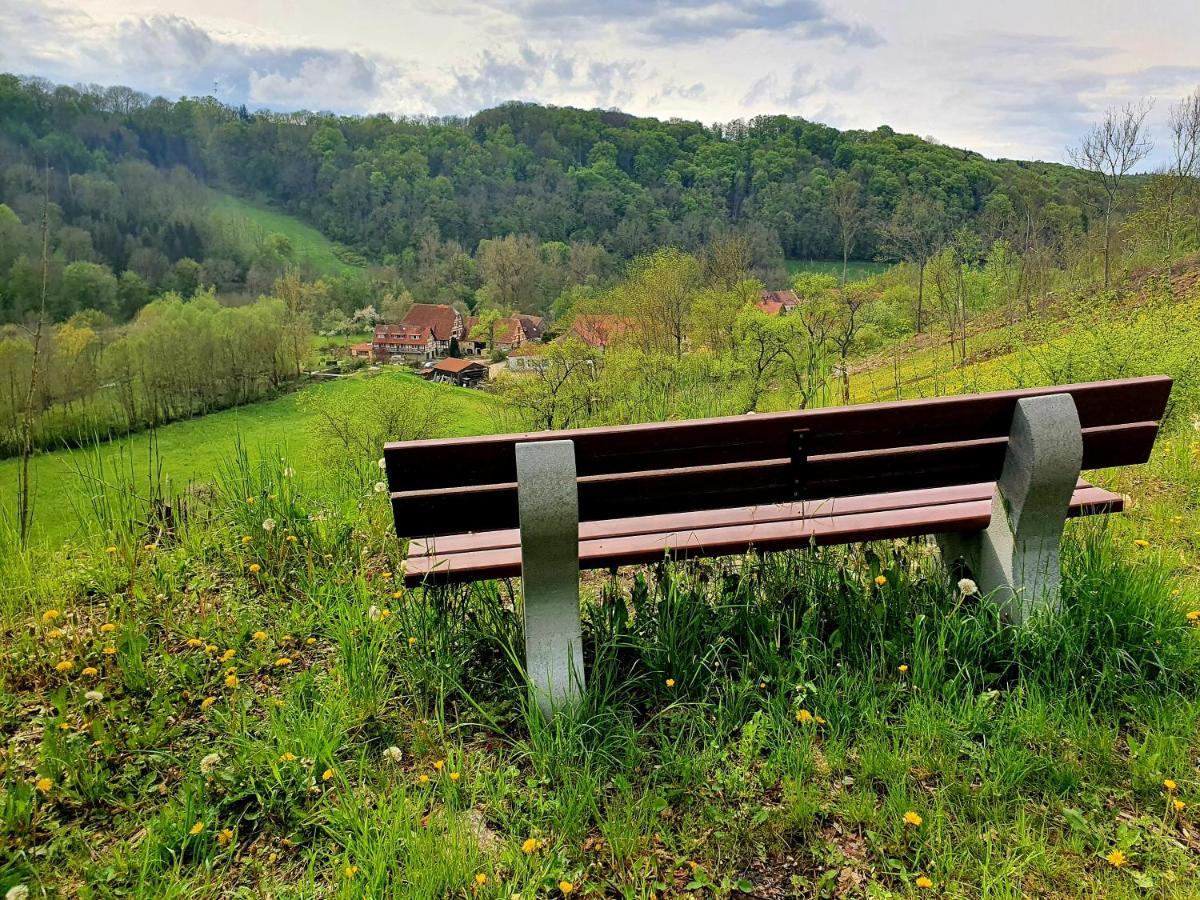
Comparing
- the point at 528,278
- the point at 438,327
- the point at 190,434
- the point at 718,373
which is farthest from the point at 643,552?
the point at 528,278

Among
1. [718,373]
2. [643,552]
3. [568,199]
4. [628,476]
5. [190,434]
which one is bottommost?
[190,434]

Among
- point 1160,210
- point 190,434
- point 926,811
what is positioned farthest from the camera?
point 190,434

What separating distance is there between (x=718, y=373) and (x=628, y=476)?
1908cm

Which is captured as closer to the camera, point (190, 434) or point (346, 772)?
point (346, 772)

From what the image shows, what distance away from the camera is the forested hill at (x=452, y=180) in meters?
77.4

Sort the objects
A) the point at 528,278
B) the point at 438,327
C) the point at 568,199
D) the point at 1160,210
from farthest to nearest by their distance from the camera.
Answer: the point at 568,199 → the point at 528,278 → the point at 438,327 → the point at 1160,210

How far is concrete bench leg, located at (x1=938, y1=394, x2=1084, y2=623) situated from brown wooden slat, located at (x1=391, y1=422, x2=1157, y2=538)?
10 cm

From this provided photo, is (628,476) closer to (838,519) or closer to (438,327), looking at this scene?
(838,519)

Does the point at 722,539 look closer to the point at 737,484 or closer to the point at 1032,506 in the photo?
the point at 737,484

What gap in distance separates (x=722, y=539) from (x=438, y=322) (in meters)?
75.6

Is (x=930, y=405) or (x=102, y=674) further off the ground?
(x=930, y=405)

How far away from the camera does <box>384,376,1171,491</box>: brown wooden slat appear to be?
227 cm

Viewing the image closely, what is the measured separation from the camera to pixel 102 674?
101 inches

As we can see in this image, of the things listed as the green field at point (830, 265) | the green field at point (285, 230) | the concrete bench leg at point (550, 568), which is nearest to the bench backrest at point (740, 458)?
the concrete bench leg at point (550, 568)
